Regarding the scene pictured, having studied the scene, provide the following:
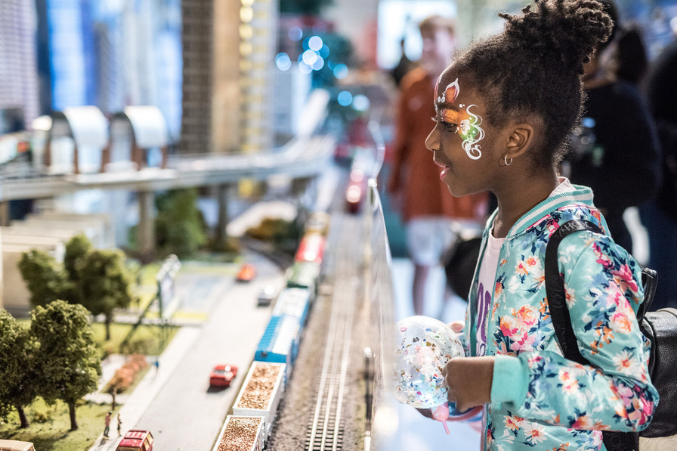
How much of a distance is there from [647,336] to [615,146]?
1.70m

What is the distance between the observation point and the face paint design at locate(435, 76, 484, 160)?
195 cm

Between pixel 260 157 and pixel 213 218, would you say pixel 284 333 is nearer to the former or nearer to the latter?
pixel 213 218

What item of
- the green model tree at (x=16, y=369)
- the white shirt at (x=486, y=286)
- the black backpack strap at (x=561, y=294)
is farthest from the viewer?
the green model tree at (x=16, y=369)

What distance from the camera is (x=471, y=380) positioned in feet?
5.65

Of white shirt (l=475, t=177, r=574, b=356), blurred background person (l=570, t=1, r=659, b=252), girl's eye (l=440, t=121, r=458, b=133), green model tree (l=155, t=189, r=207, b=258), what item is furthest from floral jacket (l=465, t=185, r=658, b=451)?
green model tree (l=155, t=189, r=207, b=258)

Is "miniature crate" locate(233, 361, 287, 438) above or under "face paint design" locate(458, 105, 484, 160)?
under

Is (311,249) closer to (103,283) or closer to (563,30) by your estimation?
(103,283)

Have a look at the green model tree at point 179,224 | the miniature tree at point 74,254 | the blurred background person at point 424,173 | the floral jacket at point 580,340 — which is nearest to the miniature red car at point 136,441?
the floral jacket at point 580,340

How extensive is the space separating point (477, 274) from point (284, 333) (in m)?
1.91

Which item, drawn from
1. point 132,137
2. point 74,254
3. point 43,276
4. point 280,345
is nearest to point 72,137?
point 132,137

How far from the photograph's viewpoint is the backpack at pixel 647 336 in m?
1.75

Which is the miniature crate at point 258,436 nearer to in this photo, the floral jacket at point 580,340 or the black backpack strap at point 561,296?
the floral jacket at point 580,340

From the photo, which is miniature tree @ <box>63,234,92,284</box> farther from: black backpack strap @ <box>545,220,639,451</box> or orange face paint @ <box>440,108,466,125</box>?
black backpack strap @ <box>545,220,639,451</box>

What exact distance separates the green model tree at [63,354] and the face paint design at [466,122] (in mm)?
2113
